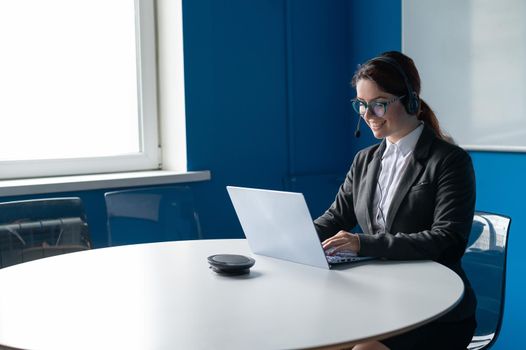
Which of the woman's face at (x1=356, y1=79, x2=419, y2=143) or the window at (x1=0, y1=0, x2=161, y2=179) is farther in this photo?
the window at (x1=0, y1=0, x2=161, y2=179)

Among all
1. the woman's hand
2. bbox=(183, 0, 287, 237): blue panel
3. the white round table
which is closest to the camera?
the white round table

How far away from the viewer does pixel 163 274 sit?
177 centimetres

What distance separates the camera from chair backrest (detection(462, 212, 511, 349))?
2.23 metres

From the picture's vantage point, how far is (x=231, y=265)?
1.72 meters

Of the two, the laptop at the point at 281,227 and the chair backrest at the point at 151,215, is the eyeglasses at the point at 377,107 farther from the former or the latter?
the chair backrest at the point at 151,215

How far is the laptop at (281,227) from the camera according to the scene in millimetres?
1704

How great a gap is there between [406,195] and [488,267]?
44cm

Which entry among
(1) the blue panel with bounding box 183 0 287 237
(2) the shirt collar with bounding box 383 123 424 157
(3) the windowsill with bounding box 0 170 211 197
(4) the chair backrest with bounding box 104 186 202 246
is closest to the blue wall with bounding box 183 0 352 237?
(1) the blue panel with bounding box 183 0 287 237

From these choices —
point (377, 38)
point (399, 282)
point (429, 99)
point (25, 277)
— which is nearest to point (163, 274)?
point (25, 277)

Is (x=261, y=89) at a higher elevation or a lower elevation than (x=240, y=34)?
lower

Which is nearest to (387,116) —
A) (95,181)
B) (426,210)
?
(426,210)

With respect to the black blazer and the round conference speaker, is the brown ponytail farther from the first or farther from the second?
the round conference speaker

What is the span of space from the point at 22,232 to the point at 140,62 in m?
1.36

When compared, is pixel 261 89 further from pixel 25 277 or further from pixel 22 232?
pixel 25 277
